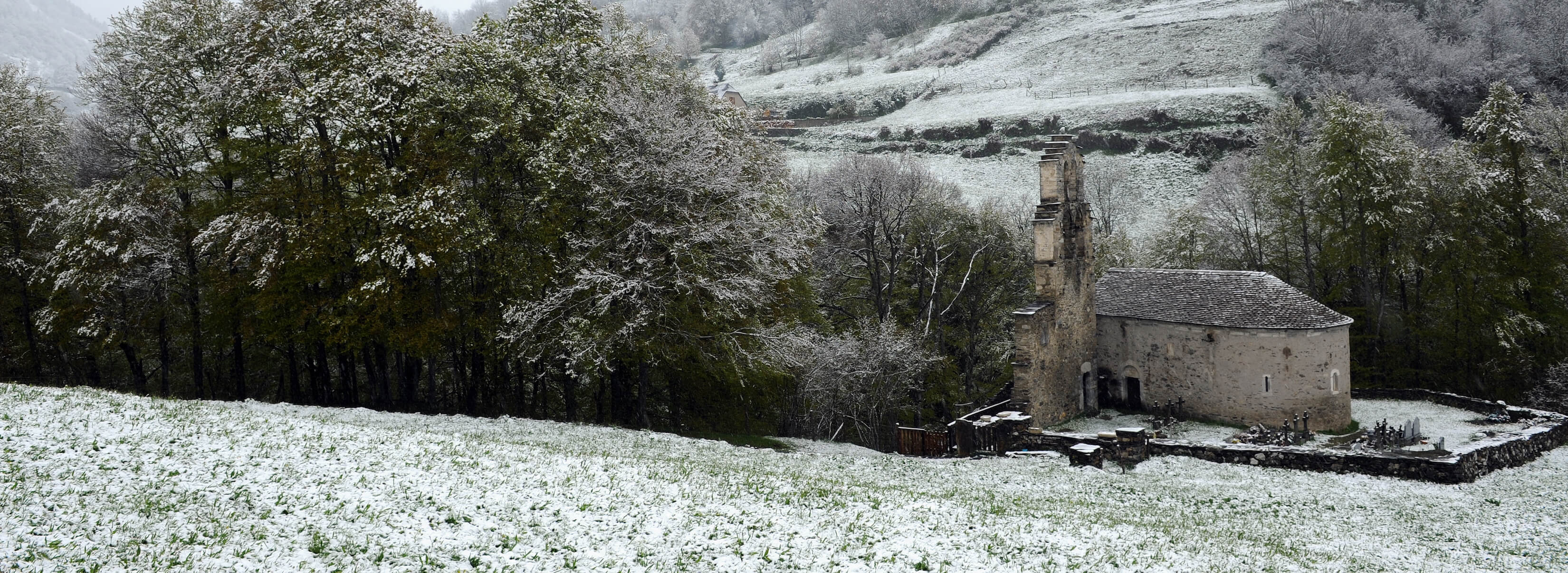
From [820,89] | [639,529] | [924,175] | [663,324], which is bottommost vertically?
[639,529]

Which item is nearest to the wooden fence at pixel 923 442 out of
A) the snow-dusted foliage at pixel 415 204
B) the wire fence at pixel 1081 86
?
the snow-dusted foliage at pixel 415 204

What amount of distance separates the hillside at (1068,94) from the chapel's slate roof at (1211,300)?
28.6 metres

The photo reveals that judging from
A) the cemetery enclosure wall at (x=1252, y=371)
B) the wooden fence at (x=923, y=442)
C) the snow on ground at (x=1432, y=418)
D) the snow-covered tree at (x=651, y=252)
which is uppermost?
the snow-covered tree at (x=651, y=252)

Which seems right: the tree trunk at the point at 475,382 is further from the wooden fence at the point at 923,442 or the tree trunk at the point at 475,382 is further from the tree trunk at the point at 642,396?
the wooden fence at the point at 923,442

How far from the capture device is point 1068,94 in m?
85.8

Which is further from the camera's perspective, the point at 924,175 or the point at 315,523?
the point at 924,175

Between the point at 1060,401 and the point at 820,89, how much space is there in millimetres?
77471

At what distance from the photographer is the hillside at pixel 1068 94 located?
68.4 meters

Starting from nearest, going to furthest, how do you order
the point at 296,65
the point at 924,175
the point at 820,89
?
the point at 296,65
the point at 924,175
the point at 820,89

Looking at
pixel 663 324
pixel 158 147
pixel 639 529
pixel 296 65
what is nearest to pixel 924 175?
pixel 663 324

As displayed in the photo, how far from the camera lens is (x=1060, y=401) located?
30.8 metres

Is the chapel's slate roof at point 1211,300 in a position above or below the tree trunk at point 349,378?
above

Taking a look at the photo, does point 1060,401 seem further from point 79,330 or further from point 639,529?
point 79,330

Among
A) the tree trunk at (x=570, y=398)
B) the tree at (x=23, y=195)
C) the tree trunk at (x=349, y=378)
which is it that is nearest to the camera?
the tree trunk at (x=570, y=398)
